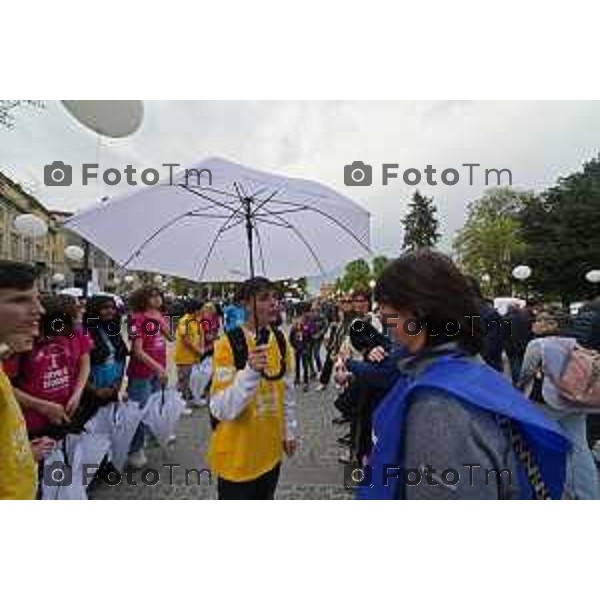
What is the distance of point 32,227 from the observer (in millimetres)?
7945

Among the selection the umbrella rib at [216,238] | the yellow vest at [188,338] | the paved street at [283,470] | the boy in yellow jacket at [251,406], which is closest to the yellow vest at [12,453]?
the boy in yellow jacket at [251,406]

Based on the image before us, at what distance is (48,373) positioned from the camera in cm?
344

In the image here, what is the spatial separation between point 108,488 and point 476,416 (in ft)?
12.2

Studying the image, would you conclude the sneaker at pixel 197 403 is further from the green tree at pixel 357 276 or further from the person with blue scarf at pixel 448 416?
the person with blue scarf at pixel 448 416

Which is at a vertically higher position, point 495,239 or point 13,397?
point 495,239

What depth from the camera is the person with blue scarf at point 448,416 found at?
54.6 inches

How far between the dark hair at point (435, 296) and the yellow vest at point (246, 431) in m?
1.29

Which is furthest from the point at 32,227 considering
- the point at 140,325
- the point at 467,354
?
the point at 467,354

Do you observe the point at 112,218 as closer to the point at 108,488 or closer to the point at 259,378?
the point at 259,378

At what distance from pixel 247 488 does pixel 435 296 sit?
1660 millimetres

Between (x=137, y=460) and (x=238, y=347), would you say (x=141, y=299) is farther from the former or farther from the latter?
(x=238, y=347)

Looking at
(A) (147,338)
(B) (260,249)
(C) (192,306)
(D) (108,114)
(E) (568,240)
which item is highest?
(E) (568,240)

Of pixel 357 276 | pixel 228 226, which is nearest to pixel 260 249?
pixel 228 226

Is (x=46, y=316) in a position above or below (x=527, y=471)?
above
